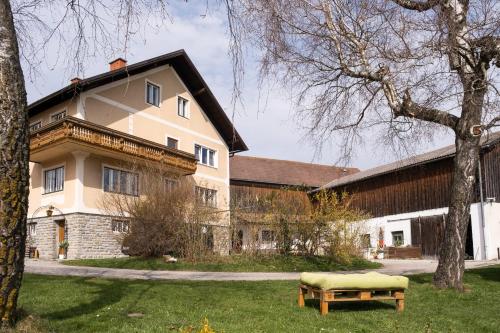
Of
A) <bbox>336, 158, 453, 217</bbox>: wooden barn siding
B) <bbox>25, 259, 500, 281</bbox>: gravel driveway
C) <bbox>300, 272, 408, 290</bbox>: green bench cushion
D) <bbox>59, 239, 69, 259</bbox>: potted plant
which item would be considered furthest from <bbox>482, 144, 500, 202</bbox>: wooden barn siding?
<bbox>59, 239, 69, 259</bbox>: potted plant

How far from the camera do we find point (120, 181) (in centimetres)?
2580

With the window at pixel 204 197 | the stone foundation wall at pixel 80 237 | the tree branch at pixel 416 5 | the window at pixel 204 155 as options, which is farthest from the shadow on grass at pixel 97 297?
the window at pixel 204 155

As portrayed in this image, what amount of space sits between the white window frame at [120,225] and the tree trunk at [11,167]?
54.2 feet

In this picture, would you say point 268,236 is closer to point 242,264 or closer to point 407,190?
point 242,264

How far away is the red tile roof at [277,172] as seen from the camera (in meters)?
41.6

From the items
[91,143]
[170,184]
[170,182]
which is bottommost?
[170,184]

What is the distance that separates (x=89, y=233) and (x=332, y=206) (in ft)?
37.3

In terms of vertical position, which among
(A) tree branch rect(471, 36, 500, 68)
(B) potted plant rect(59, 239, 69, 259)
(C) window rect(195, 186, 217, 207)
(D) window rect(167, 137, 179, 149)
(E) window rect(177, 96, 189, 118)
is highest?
(E) window rect(177, 96, 189, 118)

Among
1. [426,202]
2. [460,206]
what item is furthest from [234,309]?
[426,202]

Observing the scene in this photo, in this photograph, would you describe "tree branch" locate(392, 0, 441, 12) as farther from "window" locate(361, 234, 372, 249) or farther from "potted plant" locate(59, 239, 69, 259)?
"potted plant" locate(59, 239, 69, 259)

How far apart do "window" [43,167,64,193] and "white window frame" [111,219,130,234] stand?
300 centimetres

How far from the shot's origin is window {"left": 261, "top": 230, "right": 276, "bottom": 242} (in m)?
19.4

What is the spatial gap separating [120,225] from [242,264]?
27.5 feet

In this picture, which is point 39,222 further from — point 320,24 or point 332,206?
point 320,24
